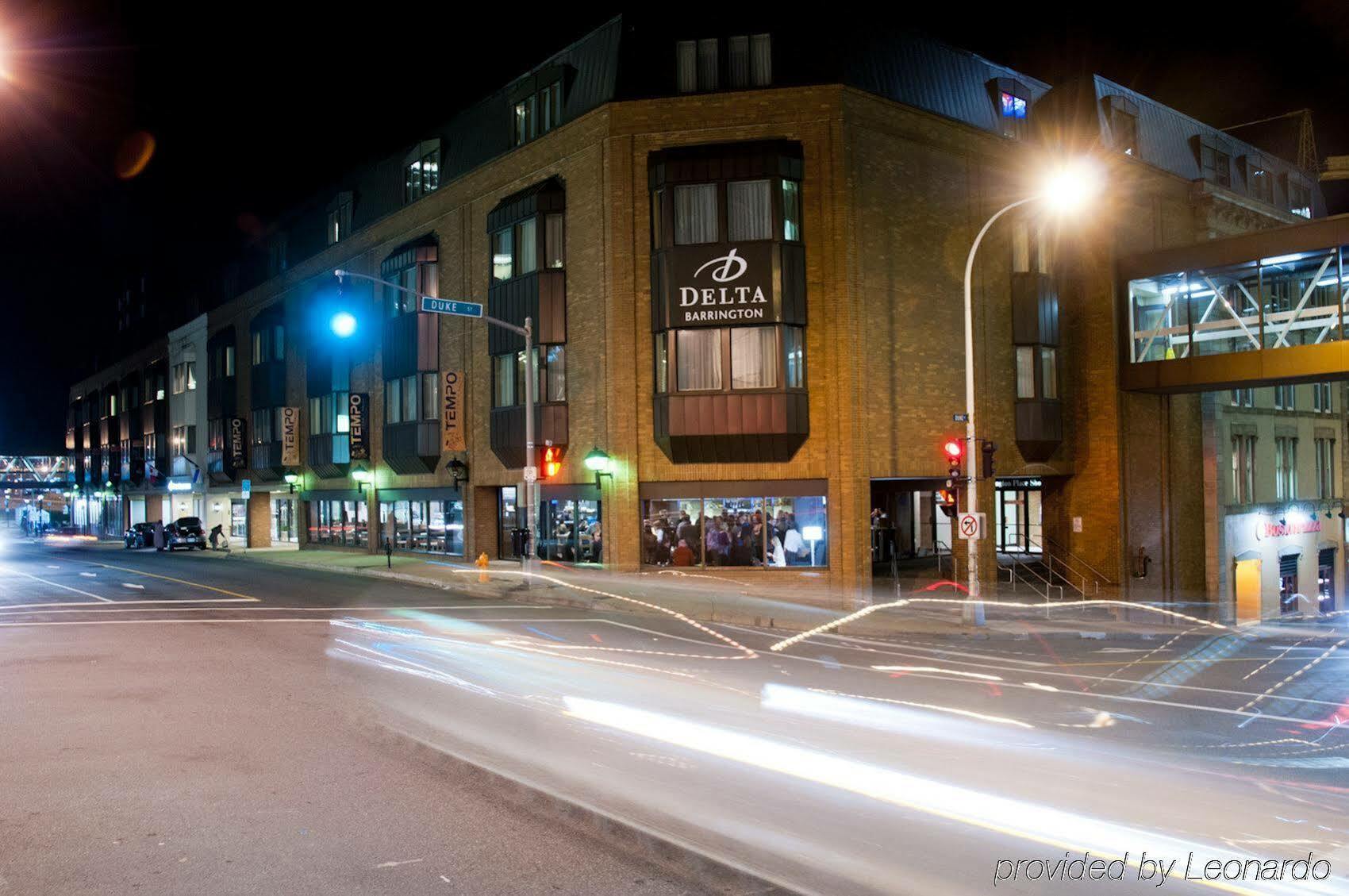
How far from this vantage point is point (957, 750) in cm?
881

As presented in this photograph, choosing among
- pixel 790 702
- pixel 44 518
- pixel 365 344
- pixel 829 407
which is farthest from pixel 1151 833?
pixel 44 518

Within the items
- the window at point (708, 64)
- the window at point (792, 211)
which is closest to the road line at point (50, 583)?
the window at point (792, 211)

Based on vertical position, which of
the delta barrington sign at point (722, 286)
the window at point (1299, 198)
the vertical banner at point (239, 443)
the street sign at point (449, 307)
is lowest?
the vertical banner at point (239, 443)

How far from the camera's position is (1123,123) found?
30734mm

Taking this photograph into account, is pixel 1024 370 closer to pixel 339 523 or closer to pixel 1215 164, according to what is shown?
pixel 1215 164

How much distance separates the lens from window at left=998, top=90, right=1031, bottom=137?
29203 millimetres

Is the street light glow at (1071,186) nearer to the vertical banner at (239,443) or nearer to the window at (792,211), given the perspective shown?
the window at (792,211)

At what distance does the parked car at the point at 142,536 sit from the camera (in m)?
52.4

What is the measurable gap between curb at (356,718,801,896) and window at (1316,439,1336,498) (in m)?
40.6

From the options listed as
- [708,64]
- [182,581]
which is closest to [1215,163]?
[708,64]

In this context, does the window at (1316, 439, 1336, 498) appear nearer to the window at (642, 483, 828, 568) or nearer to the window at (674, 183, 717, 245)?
the window at (642, 483, 828, 568)

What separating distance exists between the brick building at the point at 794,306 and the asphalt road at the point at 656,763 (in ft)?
34.1

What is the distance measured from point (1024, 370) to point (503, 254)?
17124 mm

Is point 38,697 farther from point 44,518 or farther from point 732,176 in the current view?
point 44,518
